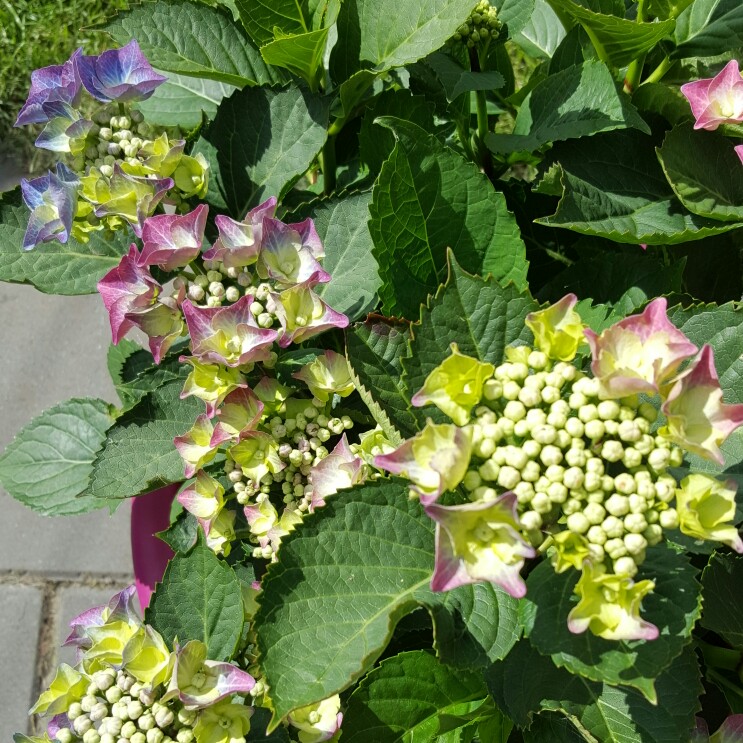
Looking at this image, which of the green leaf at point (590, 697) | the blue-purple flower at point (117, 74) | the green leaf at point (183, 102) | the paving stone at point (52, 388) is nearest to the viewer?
the green leaf at point (590, 697)

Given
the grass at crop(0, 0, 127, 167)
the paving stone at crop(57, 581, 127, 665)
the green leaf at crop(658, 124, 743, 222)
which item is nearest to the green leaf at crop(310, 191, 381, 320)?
the green leaf at crop(658, 124, 743, 222)

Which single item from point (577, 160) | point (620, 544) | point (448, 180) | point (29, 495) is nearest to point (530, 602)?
point (620, 544)

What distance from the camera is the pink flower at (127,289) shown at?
93 centimetres

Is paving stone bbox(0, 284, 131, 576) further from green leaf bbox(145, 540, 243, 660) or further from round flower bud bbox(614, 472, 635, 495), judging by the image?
round flower bud bbox(614, 472, 635, 495)

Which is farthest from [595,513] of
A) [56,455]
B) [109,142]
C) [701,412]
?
[56,455]

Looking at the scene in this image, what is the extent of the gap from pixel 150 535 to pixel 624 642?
1012mm

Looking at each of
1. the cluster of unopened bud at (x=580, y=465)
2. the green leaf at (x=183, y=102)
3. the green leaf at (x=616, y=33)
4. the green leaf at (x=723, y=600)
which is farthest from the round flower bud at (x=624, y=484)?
the green leaf at (x=183, y=102)

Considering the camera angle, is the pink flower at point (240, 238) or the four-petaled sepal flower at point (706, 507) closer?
the four-petaled sepal flower at point (706, 507)

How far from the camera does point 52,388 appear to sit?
231 centimetres

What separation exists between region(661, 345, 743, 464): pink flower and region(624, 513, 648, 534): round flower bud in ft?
0.23

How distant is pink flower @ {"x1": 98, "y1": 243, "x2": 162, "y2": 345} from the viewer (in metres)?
0.93

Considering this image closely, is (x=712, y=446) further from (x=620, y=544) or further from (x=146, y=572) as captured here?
(x=146, y=572)

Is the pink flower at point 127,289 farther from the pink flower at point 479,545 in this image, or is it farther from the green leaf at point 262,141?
the pink flower at point 479,545

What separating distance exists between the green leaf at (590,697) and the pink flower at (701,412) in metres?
0.29
